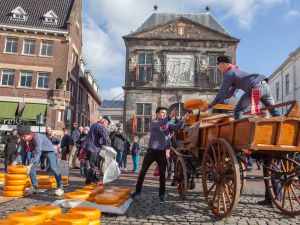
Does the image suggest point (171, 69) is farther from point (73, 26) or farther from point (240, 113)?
point (240, 113)

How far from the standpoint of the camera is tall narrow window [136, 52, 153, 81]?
28.3m

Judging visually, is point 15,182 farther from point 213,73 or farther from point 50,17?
point 50,17

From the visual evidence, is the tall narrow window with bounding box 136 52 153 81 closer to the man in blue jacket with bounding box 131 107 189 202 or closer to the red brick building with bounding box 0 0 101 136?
the red brick building with bounding box 0 0 101 136

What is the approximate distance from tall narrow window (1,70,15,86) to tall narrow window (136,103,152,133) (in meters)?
10.8

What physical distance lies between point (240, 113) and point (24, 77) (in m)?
26.1

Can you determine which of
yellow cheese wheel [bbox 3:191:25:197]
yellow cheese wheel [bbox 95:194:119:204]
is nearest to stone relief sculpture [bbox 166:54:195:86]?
yellow cheese wheel [bbox 3:191:25:197]

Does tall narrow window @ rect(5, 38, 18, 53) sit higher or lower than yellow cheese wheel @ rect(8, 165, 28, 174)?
higher

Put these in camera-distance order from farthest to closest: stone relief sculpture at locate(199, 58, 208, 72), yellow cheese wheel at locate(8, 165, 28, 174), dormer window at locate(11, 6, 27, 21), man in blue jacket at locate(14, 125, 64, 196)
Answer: dormer window at locate(11, 6, 27, 21) < stone relief sculpture at locate(199, 58, 208, 72) < yellow cheese wheel at locate(8, 165, 28, 174) < man in blue jacket at locate(14, 125, 64, 196)

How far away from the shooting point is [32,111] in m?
27.1

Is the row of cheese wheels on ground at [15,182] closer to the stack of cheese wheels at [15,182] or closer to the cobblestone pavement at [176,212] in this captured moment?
the stack of cheese wheels at [15,182]

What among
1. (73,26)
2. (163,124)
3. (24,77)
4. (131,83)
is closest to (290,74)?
(131,83)

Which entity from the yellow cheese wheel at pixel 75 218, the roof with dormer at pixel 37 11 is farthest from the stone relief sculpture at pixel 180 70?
the yellow cheese wheel at pixel 75 218

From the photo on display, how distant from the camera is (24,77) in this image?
92.5ft

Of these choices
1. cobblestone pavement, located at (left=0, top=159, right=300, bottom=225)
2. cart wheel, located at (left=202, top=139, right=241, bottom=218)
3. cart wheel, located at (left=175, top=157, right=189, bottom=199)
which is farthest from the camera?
cart wheel, located at (left=175, top=157, right=189, bottom=199)
